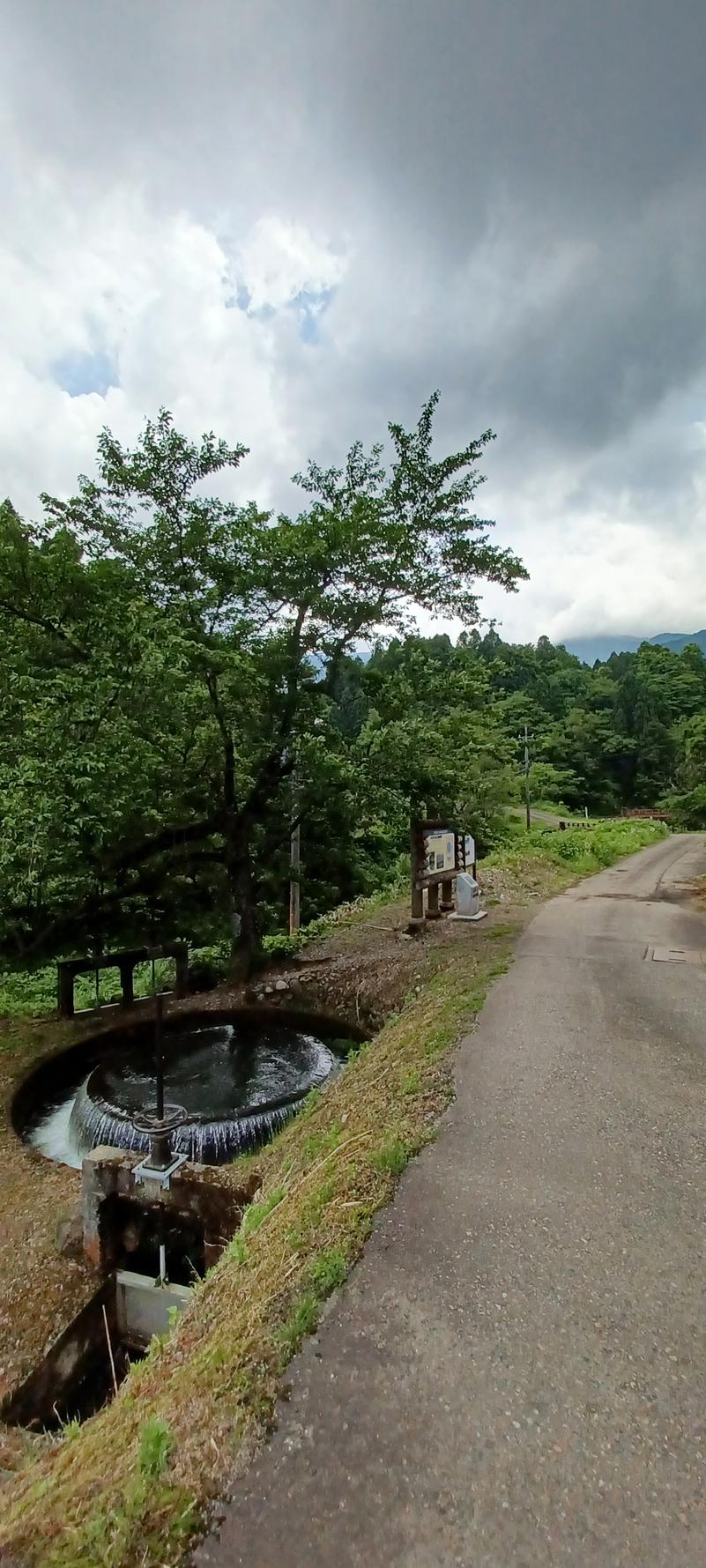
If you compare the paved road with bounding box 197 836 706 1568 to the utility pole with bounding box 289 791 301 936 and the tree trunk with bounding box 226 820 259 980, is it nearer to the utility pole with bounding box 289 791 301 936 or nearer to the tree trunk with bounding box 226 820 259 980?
the tree trunk with bounding box 226 820 259 980

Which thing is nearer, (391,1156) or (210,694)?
(391,1156)

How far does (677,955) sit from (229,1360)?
686 centimetres

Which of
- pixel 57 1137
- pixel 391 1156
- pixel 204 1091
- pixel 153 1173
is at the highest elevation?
pixel 391 1156

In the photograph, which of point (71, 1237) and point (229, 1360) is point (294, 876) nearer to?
point (71, 1237)

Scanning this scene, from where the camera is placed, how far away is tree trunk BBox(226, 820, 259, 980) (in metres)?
9.68

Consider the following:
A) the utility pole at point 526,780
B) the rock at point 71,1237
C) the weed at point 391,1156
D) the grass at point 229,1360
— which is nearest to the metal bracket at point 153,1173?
the grass at point 229,1360

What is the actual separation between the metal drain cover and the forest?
319 cm

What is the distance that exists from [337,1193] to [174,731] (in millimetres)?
6064

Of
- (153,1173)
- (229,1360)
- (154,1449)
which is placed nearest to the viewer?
(154,1449)

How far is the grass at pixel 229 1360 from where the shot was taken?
5.82 ft

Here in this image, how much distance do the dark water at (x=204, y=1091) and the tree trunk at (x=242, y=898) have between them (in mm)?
1195

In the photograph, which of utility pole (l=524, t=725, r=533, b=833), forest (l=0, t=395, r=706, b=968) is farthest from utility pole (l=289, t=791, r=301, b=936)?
utility pole (l=524, t=725, r=533, b=833)

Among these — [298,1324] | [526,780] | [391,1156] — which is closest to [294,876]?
[391,1156]

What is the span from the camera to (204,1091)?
7332 millimetres
